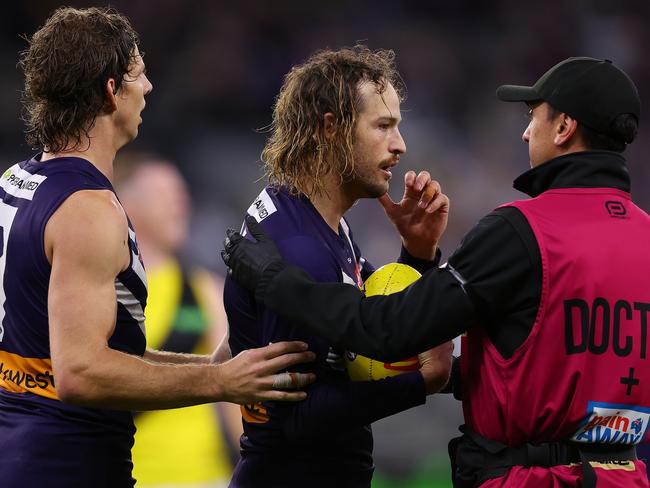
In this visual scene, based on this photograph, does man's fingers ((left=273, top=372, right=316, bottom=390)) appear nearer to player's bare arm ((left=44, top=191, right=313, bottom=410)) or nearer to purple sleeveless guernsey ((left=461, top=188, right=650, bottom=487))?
player's bare arm ((left=44, top=191, right=313, bottom=410))

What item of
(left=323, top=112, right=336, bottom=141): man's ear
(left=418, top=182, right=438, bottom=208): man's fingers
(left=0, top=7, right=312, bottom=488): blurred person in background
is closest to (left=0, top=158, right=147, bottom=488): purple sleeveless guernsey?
(left=0, top=7, right=312, bottom=488): blurred person in background

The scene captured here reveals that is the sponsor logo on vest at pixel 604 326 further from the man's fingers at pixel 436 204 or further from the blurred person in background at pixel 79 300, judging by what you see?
the man's fingers at pixel 436 204

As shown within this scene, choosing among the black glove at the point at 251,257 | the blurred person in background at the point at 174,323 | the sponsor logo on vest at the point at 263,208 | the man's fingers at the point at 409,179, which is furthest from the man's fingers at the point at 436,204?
the blurred person in background at the point at 174,323

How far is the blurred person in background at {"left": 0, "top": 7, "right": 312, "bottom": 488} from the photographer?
101 inches

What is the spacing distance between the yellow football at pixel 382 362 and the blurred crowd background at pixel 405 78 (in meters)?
4.37

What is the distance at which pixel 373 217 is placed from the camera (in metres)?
8.28

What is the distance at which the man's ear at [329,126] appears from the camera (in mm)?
3320

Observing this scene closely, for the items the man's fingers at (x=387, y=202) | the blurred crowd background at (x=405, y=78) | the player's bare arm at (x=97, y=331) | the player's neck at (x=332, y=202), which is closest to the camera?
the player's bare arm at (x=97, y=331)

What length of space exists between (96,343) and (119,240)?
294mm

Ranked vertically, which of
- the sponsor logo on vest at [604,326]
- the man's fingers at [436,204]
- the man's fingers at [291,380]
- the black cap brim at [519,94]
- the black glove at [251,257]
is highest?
the black cap brim at [519,94]

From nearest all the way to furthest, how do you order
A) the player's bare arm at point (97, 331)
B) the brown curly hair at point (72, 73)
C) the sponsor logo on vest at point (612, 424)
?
1. the player's bare arm at point (97, 331)
2. the sponsor logo on vest at point (612, 424)
3. the brown curly hair at point (72, 73)

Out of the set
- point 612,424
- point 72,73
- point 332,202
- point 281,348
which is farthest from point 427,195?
point 72,73

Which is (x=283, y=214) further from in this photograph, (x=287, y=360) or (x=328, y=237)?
(x=287, y=360)

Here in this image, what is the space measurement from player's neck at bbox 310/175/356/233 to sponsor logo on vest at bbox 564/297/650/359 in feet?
3.16
